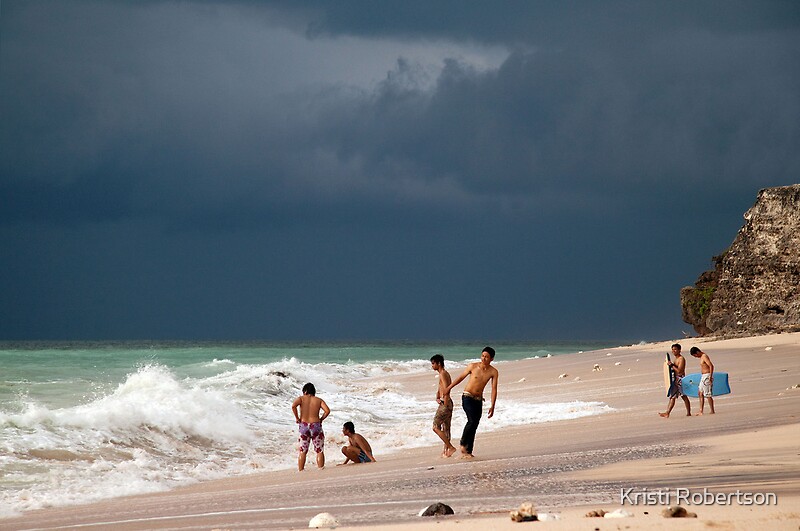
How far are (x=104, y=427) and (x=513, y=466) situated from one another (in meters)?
8.62

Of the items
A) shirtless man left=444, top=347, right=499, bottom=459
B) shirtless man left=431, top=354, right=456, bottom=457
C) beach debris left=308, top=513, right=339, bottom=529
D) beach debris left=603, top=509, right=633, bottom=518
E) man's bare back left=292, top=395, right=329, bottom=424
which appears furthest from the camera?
Answer: man's bare back left=292, top=395, right=329, bottom=424

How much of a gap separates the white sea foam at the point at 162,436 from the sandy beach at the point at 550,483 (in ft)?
2.95

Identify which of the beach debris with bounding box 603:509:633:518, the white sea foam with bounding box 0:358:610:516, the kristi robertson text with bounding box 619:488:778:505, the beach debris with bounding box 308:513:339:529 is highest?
the beach debris with bounding box 603:509:633:518

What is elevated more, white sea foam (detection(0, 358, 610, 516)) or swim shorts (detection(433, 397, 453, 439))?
swim shorts (detection(433, 397, 453, 439))

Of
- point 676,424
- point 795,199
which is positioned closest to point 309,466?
point 676,424

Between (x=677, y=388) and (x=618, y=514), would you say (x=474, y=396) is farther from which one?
(x=618, y=514)

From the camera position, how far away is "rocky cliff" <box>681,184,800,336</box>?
33.7 meters

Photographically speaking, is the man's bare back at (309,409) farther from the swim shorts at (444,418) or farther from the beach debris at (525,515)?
the beach debris at (525,515)

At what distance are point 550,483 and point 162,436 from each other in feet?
32.1

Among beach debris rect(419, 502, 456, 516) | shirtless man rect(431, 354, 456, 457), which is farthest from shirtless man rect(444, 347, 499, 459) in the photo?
beach debris rect(419, 502, 456, 516)

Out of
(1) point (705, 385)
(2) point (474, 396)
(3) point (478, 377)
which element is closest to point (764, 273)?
→ (1) point (705, 385)

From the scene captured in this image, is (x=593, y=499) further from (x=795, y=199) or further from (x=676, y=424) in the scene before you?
(x=795, y=199)

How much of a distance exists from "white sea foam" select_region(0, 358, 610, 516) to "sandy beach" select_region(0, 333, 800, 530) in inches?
35.4

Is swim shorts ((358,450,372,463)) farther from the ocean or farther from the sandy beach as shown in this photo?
the ocean
